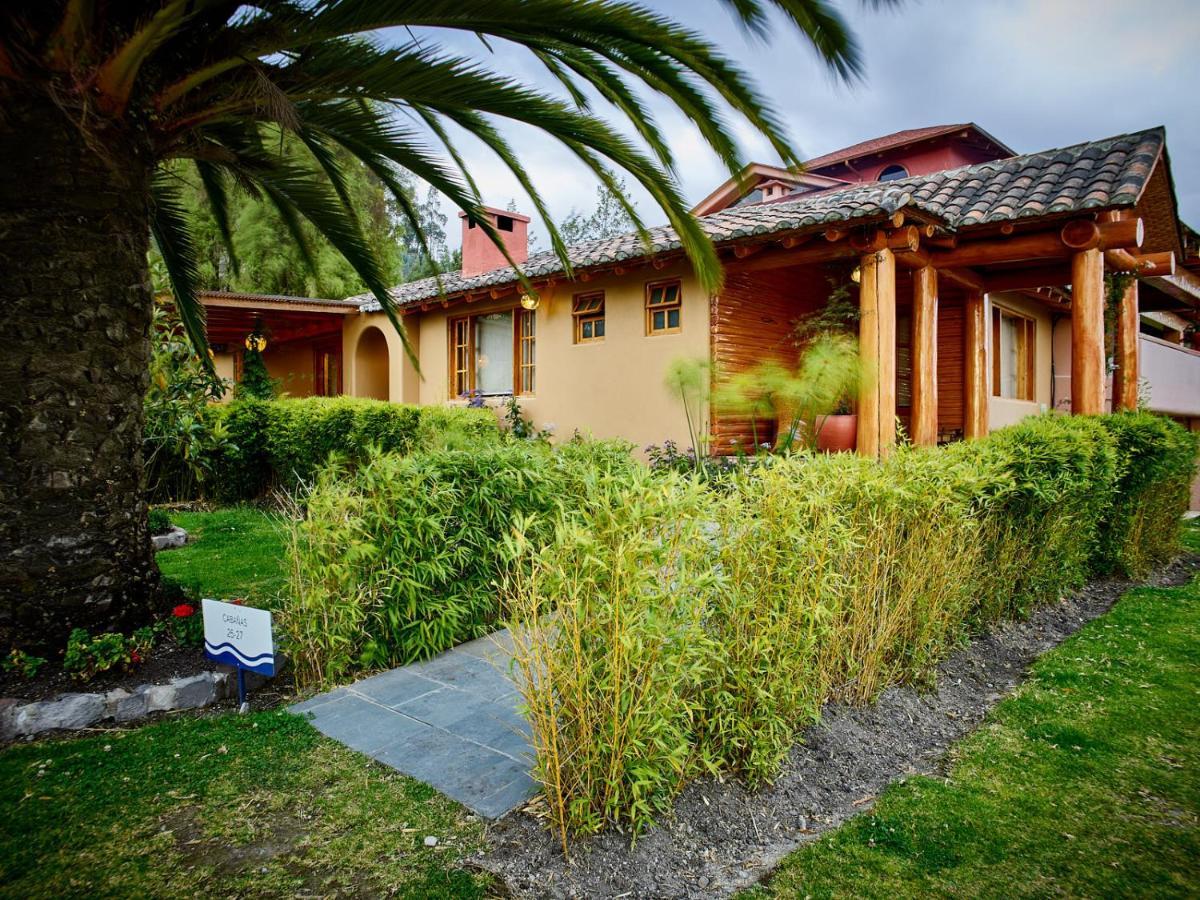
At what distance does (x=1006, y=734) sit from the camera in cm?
322

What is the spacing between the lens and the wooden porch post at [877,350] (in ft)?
24.8

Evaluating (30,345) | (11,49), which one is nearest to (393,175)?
(11,49)

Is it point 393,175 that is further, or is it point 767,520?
point 393,175

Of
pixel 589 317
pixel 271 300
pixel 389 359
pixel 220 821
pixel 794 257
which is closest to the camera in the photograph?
pixel 220 821

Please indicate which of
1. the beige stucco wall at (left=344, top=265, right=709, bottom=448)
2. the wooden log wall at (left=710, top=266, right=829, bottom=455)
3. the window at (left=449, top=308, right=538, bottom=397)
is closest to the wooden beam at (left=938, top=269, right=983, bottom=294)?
the wooden log wall at (left=710, top=266, right=829, bottom=455)

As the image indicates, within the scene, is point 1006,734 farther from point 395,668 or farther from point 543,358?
point 543,358

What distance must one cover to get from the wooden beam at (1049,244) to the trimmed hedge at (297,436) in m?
5.98

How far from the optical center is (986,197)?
8.20 meters

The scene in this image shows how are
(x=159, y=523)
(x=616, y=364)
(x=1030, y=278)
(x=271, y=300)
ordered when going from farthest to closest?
(x=271, y=300) → (x=616, y=364) → (x=1030, y=278) → (x=159, y=523)

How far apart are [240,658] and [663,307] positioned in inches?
304

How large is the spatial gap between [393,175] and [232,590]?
318 cm

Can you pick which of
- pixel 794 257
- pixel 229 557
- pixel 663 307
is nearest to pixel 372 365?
pixel 663 307

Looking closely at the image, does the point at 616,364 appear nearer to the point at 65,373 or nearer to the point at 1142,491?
the point at 1142,491

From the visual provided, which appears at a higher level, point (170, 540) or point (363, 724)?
point (170, 540)
